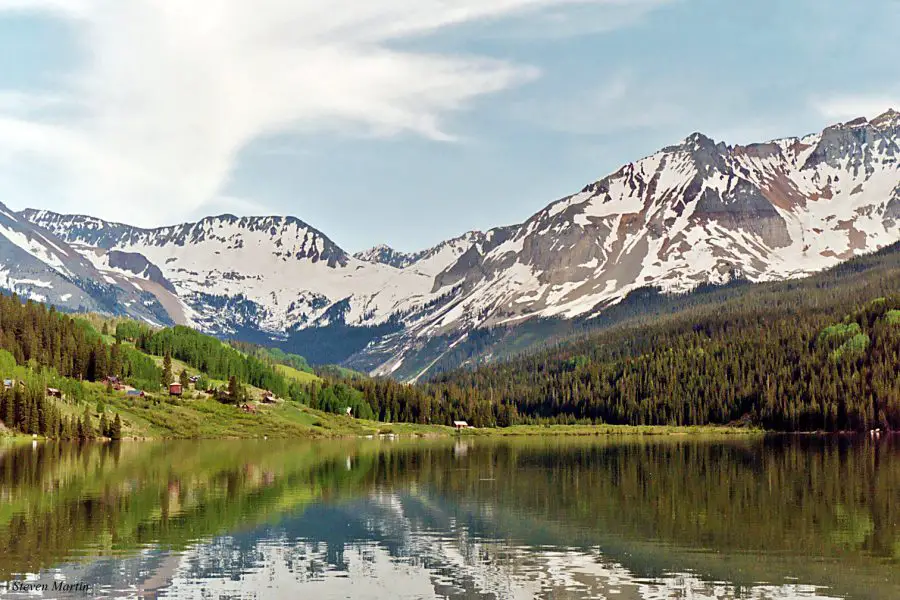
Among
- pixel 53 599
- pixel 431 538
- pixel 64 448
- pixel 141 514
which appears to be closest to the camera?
pixel 53 599

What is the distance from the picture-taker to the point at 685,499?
308ft

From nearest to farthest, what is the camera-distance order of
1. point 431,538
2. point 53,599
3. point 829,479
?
point 53,599 → point 431,538 → point 829,479

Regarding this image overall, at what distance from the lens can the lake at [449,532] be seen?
5588 cm

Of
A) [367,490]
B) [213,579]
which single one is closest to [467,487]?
[367,490]

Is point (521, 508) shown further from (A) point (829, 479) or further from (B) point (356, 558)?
(A) point (829, 479)

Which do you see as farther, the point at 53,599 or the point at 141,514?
the point at 141,514

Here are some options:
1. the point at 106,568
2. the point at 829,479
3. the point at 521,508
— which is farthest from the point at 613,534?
the point at 829,479

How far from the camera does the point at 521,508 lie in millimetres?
89812

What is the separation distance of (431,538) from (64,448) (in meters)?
118

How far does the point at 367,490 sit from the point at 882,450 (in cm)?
10980

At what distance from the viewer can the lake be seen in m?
55.9

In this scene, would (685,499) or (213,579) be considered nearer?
(213,579)

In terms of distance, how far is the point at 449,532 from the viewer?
75.9m

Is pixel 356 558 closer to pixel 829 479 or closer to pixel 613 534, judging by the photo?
pixel 613 534
